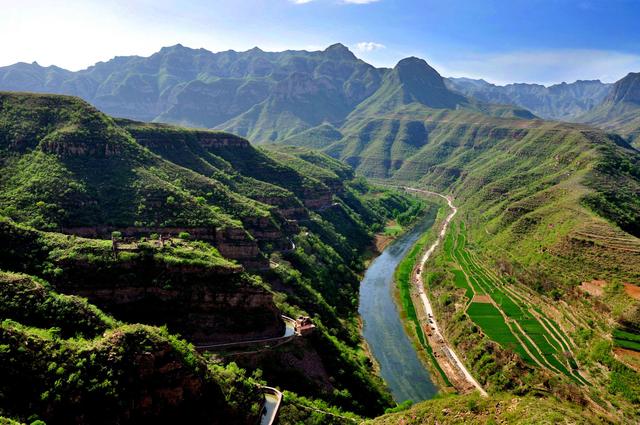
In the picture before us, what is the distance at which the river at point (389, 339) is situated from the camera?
3304 inches

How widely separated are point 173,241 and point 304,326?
86.7ft

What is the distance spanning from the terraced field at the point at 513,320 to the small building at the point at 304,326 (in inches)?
1697

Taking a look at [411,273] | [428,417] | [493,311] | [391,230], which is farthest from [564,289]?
[391,230]

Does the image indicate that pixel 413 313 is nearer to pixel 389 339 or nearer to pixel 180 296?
pixel 389 339

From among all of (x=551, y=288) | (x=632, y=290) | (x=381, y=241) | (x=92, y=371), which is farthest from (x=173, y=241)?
(x=381, y=241)

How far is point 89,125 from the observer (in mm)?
104500

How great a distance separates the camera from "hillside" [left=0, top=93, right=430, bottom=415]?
211 ft

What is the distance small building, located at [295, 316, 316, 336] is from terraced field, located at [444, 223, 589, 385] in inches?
1697

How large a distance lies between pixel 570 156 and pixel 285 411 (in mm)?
189204

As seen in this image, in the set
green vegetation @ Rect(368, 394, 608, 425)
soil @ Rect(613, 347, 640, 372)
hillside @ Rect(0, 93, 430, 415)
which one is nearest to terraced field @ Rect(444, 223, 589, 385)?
soil @ Rect(613, 347, 640, 372)

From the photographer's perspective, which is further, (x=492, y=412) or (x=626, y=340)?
(x=626, y=340)

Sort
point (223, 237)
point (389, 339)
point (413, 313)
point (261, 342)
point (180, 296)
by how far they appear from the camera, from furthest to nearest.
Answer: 1. point (413, 313)
2. point (389, 339)
3. point (223, 237)
4. point (261, 342)
5. point (180, 296)

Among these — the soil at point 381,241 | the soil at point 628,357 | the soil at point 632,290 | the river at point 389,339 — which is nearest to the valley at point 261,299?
the soil at point 628,357

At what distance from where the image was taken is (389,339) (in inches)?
3991
